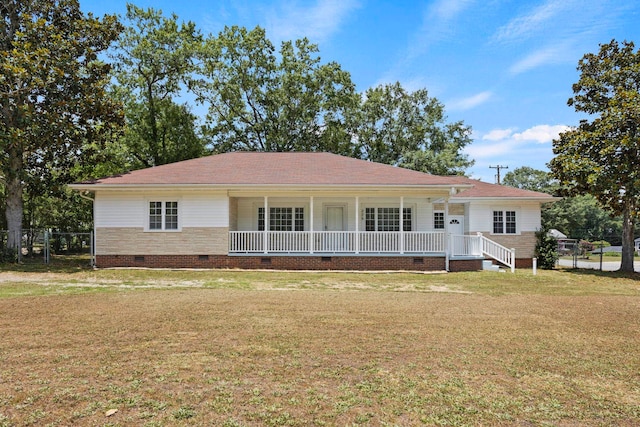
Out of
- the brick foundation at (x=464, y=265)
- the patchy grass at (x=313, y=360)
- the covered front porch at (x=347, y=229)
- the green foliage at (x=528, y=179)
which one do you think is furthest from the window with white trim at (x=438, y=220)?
the green foliage at (x=528, y=179)

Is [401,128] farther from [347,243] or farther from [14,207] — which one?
[14,207]

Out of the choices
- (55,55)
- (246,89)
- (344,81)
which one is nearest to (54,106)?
(55,55)

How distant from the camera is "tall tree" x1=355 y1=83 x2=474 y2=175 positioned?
33.4m

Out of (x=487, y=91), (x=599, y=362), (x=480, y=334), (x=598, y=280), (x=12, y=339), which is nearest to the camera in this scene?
(x=599, y=362)

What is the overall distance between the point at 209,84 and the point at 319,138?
9.29 metres

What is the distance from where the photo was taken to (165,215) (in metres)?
15.9

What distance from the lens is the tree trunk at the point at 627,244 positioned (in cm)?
1853

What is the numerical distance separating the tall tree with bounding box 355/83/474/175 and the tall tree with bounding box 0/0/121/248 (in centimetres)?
2008

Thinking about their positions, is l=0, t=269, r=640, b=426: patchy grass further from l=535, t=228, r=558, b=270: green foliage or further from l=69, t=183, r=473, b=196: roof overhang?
l=535, t=228, r=558, b=270: green foliage

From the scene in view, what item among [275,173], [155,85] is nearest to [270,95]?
[155,85]

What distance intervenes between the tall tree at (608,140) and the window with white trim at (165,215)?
16.1 meters

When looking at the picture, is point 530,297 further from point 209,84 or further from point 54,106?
point 209,84

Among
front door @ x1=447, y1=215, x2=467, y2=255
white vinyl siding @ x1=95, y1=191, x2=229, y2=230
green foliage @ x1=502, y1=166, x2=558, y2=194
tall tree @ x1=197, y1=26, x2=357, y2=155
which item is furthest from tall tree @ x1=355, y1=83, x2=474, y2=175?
green foliage @ x1=502, y1=166, x2=558, y2=194

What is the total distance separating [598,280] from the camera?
50.3ft
